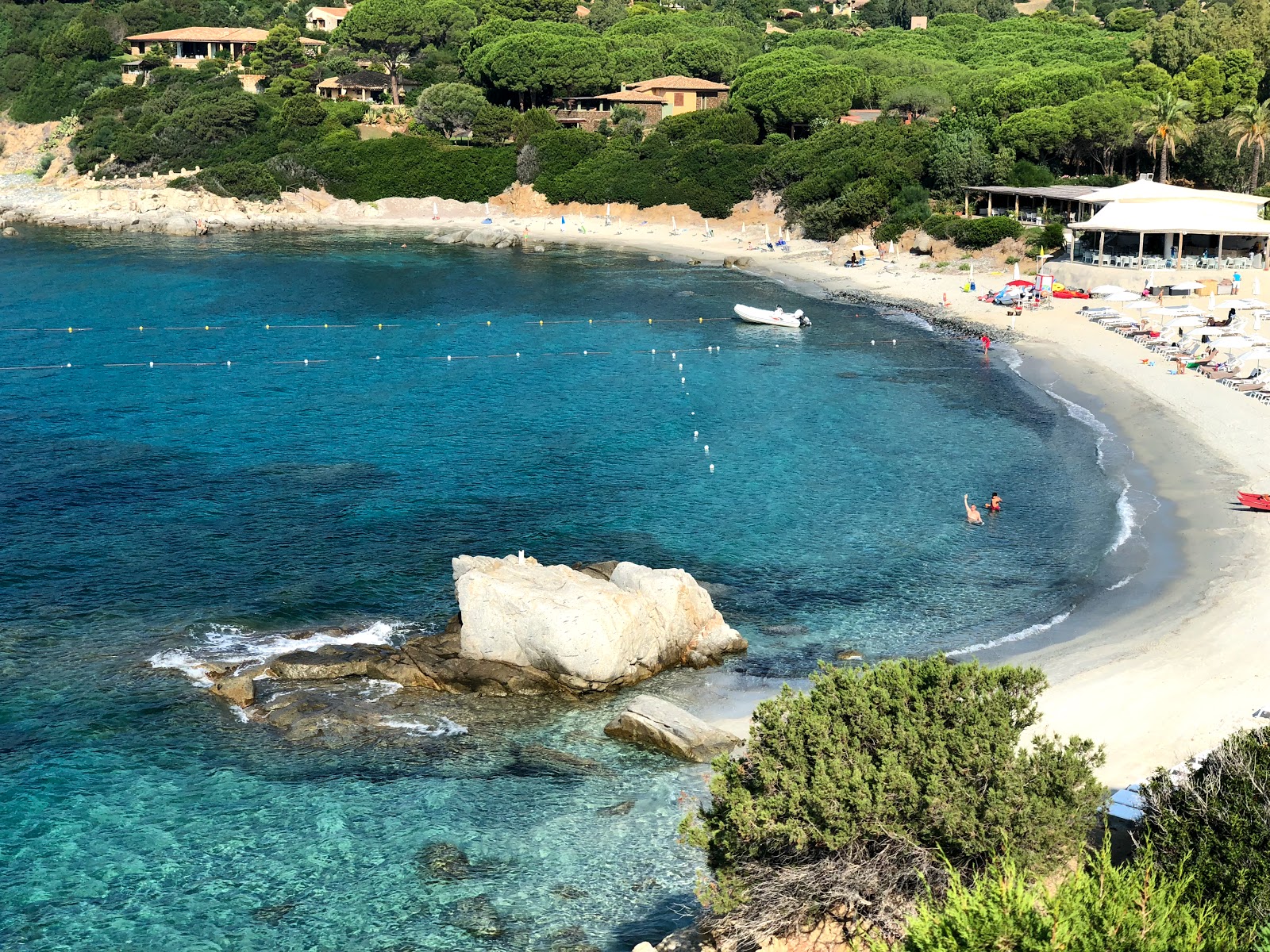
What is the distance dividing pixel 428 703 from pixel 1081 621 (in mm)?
16167

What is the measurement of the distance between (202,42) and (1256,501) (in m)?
139

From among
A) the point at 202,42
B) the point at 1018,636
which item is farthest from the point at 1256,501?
the point at 202,42

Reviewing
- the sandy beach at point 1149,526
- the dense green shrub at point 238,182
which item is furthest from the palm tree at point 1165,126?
the dense green shrub at point 238,182

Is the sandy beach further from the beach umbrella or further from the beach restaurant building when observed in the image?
the beach restaurant building

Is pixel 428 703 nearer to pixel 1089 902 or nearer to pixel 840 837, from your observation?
pixel 840 837

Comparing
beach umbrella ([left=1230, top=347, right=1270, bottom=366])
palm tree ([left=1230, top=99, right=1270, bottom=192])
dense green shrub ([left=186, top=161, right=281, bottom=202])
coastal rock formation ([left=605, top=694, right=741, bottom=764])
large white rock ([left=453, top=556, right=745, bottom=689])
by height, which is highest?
palm tree ([left=1230, top=99, right=1270, bottom=192])

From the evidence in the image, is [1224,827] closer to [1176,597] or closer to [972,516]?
[1176,597]

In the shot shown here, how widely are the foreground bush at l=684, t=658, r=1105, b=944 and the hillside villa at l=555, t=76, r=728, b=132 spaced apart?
105248 millimetres

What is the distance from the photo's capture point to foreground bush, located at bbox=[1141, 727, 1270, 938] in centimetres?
1492

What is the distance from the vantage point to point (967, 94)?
96688mm

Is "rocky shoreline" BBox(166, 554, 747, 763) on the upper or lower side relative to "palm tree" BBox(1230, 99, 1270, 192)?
lower

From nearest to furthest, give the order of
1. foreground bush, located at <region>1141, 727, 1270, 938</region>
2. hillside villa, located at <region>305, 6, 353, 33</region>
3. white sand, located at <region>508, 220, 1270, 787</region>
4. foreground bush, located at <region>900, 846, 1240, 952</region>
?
foreground bush, located at <region>900, 846, 1240, 952</region> < foreground bush, located at <region>1141, 727, 1270, 938</region> < white sand, located at <region>508, 220, 1270, 787</region> < hillside villa, located at <region>305, 6, 353, 33</region>

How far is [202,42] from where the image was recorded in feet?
474

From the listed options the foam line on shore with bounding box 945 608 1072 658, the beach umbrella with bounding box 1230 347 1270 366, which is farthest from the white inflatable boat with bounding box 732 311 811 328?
the foam line on shore with bounding box 945 608 1072 658
